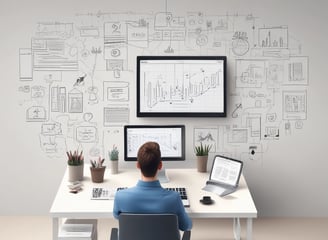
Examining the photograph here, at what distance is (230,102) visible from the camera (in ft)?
16.0

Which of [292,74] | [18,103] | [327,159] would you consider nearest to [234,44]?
[292,74]

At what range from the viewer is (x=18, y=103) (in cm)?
491

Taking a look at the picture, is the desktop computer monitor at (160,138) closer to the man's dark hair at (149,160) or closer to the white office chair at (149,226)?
the man's dark hair at (149,160)

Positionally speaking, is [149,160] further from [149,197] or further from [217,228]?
[217,228]

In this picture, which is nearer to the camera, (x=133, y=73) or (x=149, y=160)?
(x=149, y=160)

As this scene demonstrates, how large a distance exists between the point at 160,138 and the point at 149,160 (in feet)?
3.83

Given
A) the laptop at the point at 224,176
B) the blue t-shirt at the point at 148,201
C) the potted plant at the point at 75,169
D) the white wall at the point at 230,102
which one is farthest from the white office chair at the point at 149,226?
the white wall at the point at 230,102

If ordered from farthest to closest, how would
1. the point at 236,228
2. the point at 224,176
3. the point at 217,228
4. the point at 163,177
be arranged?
1. the point at 217,228
2. the point at 236,228
3. the point at 163,177
4. the point at 224,176

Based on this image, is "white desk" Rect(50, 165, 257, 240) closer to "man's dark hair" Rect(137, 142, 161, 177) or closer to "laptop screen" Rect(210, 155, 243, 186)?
"laptop screen" Rect(210, 155, 243, 186)

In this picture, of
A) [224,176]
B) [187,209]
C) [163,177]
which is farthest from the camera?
[163,177]

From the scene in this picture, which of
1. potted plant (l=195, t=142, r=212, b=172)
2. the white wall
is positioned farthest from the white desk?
the white wall

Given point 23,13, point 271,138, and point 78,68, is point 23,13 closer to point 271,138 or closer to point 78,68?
point 78,68

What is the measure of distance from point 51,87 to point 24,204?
3.50 feet

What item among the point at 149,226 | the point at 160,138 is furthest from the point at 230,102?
the point at 149,226
